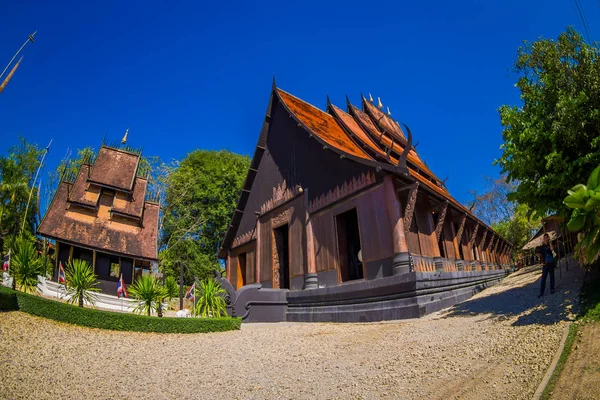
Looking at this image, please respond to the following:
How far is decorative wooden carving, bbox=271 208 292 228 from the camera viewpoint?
44.4 feet

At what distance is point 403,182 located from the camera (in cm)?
999

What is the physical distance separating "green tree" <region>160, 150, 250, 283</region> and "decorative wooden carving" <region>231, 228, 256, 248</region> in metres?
11.0

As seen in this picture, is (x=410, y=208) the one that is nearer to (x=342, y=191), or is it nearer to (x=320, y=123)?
(x=342, y=191)

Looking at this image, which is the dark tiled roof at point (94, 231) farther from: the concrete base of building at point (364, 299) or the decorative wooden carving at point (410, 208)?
the decorative wooden carving at point (410, 208)

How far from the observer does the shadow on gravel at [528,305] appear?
6027 mm

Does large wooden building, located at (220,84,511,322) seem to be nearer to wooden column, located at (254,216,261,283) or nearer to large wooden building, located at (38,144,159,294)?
wooden column, located at (254,216,261,283)

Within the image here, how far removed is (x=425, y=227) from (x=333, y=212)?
2.99 m

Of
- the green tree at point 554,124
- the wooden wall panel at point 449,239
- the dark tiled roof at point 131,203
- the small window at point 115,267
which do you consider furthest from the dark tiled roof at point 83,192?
the green tree at point 554,124

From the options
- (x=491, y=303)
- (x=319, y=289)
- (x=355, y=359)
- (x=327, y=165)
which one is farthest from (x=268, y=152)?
(x=355, y=359)

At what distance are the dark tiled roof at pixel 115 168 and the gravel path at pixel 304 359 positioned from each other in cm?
1479

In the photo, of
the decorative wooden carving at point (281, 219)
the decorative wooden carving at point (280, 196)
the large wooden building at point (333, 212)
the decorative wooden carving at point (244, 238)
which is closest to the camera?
the large wooden building at point (333, 212)

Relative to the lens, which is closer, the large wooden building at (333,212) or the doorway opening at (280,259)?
the large wooden building at (333,212)

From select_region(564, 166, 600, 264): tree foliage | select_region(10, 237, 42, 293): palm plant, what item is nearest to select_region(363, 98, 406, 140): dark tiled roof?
select_region(564, 166, 600, 264): tree foliage

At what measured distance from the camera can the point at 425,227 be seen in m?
11.2
